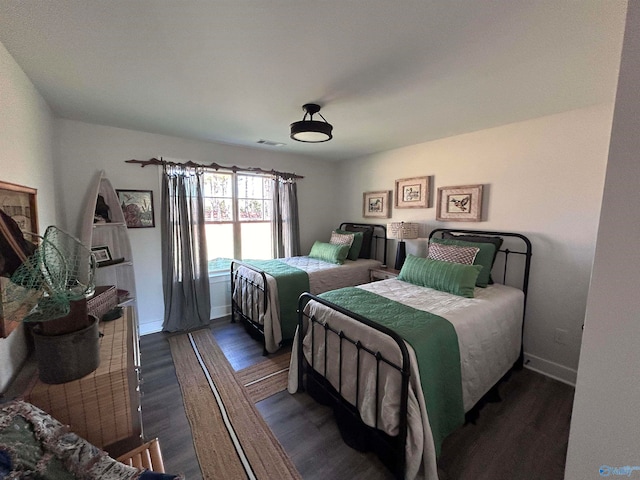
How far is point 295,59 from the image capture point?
149 centimetres

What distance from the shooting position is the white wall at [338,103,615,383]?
6.91 feet

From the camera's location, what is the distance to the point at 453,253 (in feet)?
8.35

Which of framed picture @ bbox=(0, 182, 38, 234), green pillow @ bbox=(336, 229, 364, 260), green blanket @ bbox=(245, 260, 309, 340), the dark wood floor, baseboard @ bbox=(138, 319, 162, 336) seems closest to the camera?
framed picture @ bbox=(0, 182, 38, 234)

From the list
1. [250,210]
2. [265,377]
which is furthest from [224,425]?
[250,210]

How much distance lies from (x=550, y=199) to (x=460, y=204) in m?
0.77

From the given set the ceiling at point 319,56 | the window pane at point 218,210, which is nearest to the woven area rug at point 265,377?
the window pane at point 218,210

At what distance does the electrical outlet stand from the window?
342 cm

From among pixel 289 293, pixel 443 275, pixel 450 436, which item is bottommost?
pixel 450 436

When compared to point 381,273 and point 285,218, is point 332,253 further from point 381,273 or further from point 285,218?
point 285,218

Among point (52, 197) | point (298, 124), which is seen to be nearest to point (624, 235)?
point (298, 124)

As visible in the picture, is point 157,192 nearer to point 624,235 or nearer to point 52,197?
point 52,197

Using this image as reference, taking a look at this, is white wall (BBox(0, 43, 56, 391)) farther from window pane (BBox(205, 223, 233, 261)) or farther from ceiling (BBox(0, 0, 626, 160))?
window pane (BBox(205, 223, 233, 261))

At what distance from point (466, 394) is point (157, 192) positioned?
3614 mm

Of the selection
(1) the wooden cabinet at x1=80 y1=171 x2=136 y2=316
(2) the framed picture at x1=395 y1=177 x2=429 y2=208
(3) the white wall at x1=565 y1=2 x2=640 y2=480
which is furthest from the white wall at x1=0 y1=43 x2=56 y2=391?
(2) the framed picture at x1=395 y1=177 x2=429 y2=208
